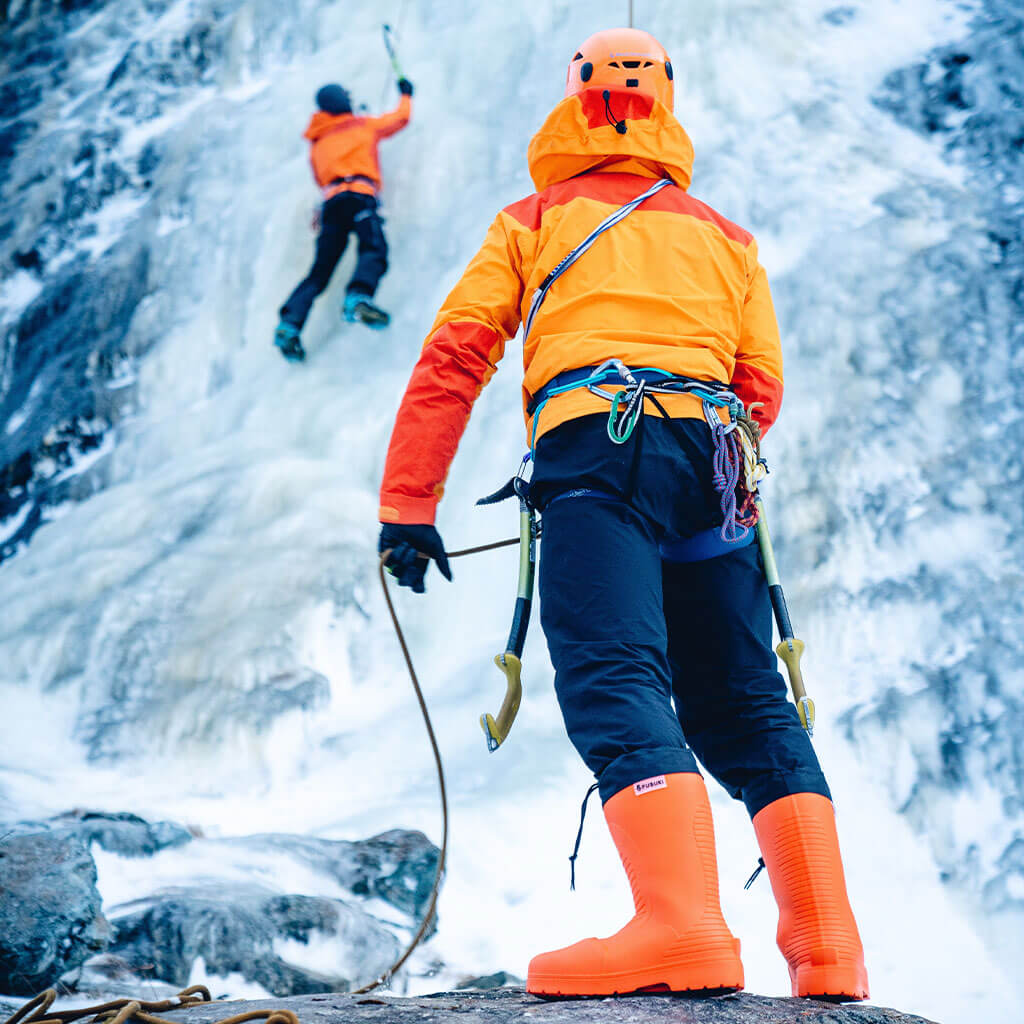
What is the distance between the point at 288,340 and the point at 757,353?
11.0ft

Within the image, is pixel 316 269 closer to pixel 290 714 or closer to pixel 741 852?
pixel 290 714

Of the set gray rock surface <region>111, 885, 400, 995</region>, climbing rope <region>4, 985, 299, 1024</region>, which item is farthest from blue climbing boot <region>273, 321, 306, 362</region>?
climbing rope <region>4, 985, 299, 1024</region>

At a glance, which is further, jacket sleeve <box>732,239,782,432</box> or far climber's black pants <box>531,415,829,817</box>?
jacket sleeve <box>732,239,782,432</box>

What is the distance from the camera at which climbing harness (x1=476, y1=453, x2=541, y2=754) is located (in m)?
1.75

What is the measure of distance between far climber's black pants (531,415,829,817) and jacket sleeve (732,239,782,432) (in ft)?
1.04

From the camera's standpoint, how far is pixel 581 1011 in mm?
1361

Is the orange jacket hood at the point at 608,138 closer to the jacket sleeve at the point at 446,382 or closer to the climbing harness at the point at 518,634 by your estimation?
the jacket sleeve at the point at 446,382

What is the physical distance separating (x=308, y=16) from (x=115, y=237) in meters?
1.92

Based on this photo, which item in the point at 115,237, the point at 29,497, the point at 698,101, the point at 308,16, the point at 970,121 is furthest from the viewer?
the point at 308,16

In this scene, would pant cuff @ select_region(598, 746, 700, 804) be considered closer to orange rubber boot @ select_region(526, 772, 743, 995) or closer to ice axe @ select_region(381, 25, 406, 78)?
orange rubber boot @ select_region(526, 772, 743, 995)

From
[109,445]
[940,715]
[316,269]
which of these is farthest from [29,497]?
[940,715]

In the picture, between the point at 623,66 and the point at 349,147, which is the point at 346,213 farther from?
the point at 623,66

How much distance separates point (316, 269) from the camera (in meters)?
5.03

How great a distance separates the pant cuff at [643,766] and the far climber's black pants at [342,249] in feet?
12.4
